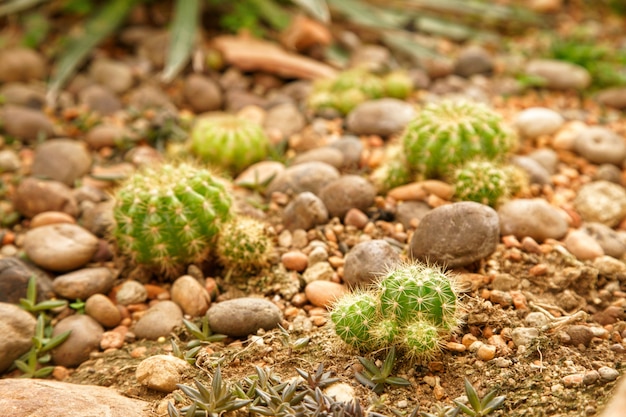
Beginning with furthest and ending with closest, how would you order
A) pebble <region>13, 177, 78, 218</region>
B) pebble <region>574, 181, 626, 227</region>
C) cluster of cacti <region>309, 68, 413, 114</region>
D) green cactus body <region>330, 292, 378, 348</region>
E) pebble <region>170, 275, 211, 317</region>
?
cluster of cacti <region>309, 68, 413, 114</region>
pebble <region>13, 177, 78, 218</region>
pebble <region>574, 181, 626, 227</region>
pebble <region>170, 275, 211, 317</region>
green cactus body <region>330, 292, 378, 348</region>

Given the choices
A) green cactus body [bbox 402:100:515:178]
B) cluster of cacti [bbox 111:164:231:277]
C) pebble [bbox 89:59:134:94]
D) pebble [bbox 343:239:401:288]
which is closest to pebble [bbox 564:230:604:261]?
green cactus body [bbox 402:100:515:178]

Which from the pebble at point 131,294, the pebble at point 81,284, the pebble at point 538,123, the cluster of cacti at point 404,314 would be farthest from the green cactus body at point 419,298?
the pebble at point 538,123

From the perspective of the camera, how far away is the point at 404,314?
9.83ft

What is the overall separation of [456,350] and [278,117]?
2.90 meters

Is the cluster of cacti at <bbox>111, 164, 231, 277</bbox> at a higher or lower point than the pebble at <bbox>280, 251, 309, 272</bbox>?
higher

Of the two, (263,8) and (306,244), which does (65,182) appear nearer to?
(306,244)

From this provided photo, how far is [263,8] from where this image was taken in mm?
6559

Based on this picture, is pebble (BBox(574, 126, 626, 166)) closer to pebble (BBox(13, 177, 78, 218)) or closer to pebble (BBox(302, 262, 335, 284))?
pebble (BBox(302, 262, 335, 284))

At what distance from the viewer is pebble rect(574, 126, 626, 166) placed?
4.94m

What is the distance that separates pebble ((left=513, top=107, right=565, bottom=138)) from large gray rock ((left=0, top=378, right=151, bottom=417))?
145 inches

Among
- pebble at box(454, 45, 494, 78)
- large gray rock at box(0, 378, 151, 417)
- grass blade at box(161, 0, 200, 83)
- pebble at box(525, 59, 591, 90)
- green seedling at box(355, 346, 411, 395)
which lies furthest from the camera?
pebble at box(454, 45, 494, 78)

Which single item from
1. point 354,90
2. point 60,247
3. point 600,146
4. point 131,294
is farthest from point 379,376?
point 354,90

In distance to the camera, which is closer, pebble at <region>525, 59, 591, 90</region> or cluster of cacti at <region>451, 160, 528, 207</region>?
cluster of cacti at <region>451, 160, 528, 207</region>

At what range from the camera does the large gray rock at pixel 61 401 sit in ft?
9.16
